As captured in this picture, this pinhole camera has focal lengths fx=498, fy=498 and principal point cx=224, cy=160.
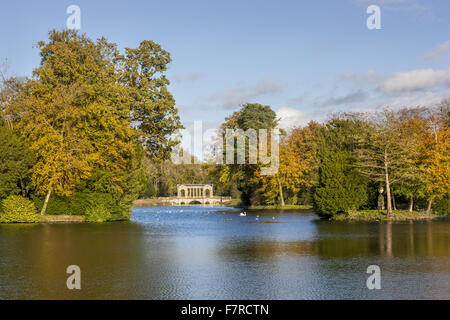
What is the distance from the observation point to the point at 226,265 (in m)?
17.5

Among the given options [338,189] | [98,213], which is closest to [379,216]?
[338,189]

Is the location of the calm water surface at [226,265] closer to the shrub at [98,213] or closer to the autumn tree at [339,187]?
the autumn tree at [339,187]

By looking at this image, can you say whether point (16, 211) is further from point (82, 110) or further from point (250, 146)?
point (250, 146)

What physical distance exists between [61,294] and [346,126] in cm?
4629

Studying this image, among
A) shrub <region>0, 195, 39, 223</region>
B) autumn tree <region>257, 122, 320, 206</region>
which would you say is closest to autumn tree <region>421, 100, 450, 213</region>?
autumn tree <region>257, 122, 320, 206</region>

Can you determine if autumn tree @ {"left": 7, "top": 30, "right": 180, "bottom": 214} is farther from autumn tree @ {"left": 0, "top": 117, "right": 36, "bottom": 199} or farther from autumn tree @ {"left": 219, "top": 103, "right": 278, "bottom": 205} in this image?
autumn tree @ {"left": 219, "top": 103, "right": 278, "bottom": 205}

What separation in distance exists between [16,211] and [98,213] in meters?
6.48

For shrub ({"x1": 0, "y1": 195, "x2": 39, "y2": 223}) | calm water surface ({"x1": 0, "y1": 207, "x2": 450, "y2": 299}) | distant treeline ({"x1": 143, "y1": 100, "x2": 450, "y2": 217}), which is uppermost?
distant treeline ({"x1": 143, "y1": 100, "x2": 450, "y2": 217})

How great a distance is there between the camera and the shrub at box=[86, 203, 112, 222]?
4197cm

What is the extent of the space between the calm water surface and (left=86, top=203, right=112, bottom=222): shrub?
43.8ft

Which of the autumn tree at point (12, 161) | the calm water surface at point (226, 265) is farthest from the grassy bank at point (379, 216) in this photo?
the autumn tree at point (12, 161)
